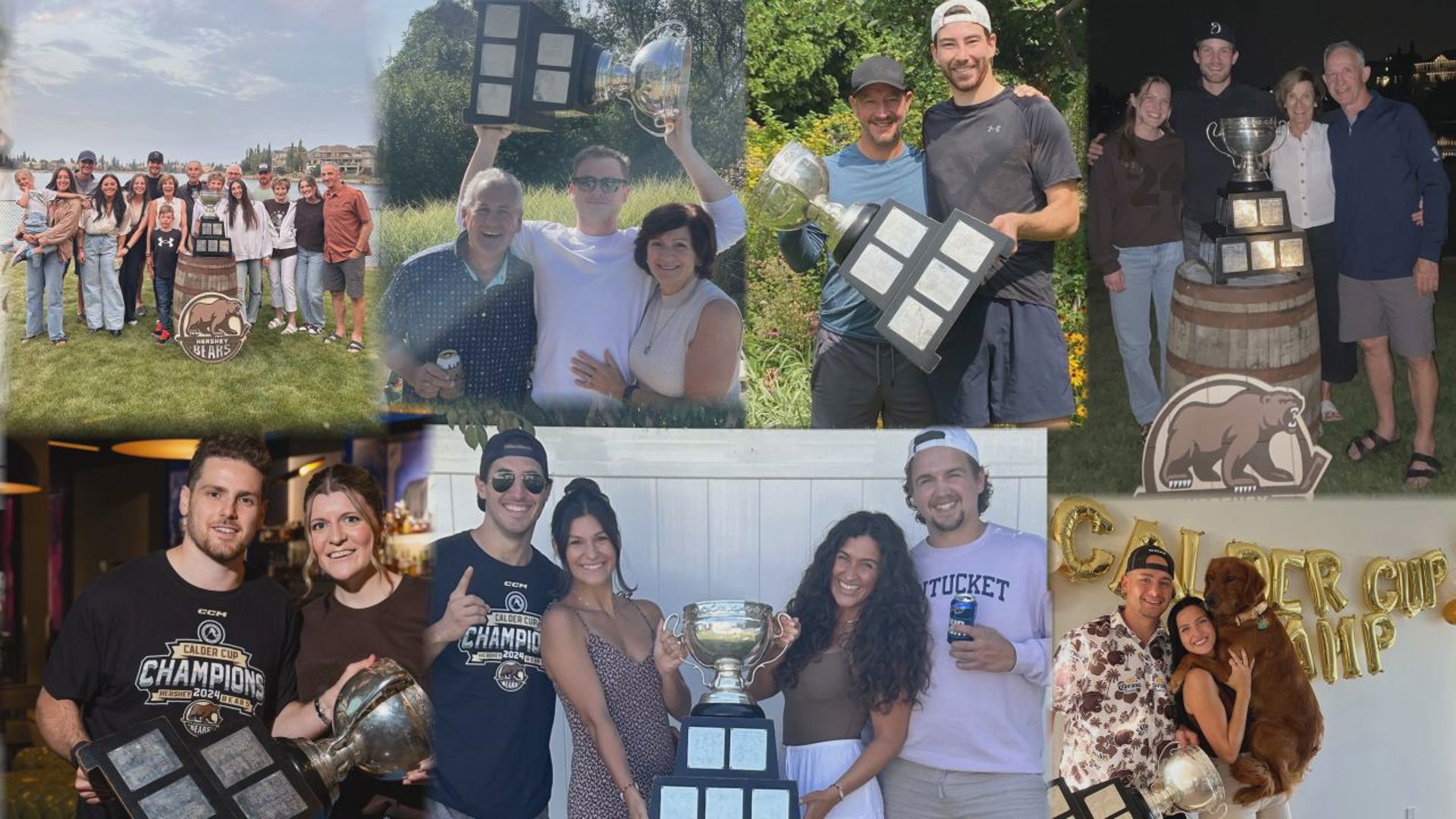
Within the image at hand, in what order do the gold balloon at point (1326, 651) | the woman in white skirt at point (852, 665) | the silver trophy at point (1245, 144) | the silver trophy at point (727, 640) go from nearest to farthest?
1. the silver trophy at point (727, 640)
2. the woman in white skirt at point (852, 665)
3. the silver trophy at point (1245, 144)
4. the gold balloon at point (1326, 651)

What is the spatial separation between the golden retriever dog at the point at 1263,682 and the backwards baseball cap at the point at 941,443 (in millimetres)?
1011

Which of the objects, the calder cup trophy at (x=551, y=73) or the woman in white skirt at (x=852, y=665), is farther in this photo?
the calder cup trophy at (x=551, y=73)

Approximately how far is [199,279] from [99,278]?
34 centimetres

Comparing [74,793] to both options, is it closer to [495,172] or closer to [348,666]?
[348,666]

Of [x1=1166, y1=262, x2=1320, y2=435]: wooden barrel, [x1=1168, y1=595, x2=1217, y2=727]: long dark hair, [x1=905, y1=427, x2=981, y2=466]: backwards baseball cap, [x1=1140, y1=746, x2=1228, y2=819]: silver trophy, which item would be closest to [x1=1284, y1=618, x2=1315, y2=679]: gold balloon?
[x1=1168, y1=595, x2=1217, y2=727]: long dark hair

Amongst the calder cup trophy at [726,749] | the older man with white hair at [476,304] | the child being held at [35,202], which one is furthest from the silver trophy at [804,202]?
the child being held at [35,202]

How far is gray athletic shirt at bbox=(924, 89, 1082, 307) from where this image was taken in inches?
219

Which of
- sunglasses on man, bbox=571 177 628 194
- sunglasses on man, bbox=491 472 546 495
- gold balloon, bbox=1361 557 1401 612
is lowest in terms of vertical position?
gold balloon, bbox=1361 557 1401 612

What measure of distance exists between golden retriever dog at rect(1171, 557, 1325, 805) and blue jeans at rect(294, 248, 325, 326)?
3.23 m

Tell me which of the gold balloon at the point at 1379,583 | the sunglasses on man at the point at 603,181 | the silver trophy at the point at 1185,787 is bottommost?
the silver trophy at the point at 1185,787

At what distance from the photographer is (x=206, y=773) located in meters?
4.80

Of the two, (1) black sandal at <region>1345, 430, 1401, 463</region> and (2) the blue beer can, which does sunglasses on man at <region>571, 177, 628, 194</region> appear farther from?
(1) black sandal at <region>1345, 430, 1401, 463</region>

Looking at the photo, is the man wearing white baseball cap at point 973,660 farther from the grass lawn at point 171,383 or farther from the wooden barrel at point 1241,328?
the grass lawn at point 171,383

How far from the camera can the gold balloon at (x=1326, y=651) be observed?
19.4 ft
